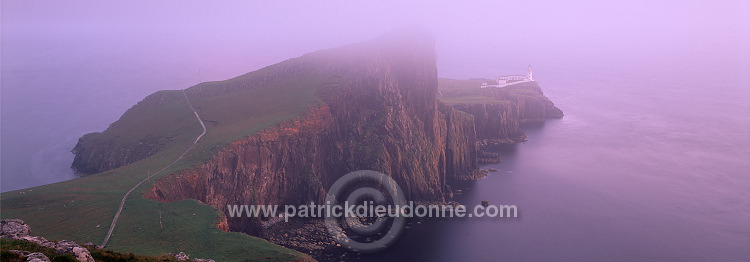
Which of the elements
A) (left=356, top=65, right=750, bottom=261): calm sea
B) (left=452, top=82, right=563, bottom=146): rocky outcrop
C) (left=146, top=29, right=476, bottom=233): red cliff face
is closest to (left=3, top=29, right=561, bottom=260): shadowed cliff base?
(left=146, top=29, right=476, bottom=233): red cliff face

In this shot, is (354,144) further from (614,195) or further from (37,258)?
(37,258)

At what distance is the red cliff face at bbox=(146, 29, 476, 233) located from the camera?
63.6 meters

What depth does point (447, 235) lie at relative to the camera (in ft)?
206

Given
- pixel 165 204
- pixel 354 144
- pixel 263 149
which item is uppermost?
pixel 263 149

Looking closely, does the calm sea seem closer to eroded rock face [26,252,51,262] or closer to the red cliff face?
the red cliff face

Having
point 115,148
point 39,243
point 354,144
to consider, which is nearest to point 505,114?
point 354,144

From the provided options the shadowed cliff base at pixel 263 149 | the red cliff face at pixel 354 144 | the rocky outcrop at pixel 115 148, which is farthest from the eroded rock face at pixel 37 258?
the rocky outcrop at pixel 115 148

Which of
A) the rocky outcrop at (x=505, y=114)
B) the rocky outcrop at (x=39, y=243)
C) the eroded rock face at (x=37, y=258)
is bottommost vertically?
the rocky outcrop at (x=505, y=114)

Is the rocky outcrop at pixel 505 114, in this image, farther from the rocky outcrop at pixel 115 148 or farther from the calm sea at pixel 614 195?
the rocky outcrop at pixel 115 148

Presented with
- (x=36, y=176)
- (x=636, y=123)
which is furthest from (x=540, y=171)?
(x=36, y=176)

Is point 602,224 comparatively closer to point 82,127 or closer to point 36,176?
point 36,176

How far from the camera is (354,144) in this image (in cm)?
7881

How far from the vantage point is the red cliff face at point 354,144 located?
209ft

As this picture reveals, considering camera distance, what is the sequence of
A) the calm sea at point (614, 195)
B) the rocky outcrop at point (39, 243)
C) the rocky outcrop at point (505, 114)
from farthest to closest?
the rocky outcrop at point (505, 114) → the calm sea at point (614, 195) → the rocky outcrop at point (39, 243)
